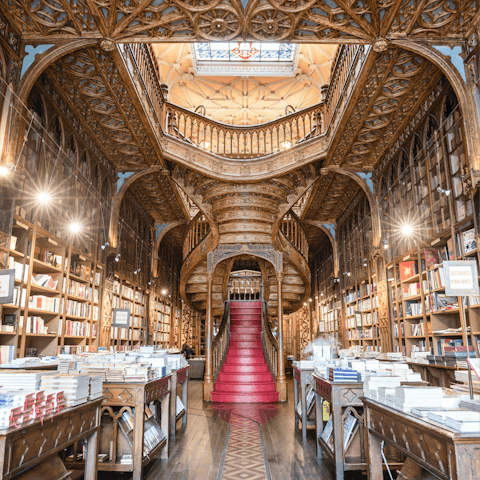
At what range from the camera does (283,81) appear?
Answer: 14352mm

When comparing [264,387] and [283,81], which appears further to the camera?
[283,81]

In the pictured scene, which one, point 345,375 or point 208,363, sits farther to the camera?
point 208,363

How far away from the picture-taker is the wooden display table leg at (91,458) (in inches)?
108

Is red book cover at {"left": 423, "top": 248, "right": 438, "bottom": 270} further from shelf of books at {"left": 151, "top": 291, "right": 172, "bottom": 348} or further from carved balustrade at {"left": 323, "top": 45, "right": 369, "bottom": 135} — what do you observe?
shelf of books at {"left": 151, "top": 291, "right": 172, "bottom": 348}

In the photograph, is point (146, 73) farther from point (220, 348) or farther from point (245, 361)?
point (245, 361)

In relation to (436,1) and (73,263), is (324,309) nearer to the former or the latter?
(73,263)

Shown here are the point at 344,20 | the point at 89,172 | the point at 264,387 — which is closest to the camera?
the point at 344,20

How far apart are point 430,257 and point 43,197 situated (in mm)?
5400

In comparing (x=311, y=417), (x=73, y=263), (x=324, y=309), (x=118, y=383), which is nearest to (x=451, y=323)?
(x=311, y=417)

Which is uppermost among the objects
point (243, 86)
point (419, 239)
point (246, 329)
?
point (243, 86)

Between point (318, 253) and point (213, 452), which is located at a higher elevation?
point (318, 253)

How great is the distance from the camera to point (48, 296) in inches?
236

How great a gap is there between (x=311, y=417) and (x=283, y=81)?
38.9ft

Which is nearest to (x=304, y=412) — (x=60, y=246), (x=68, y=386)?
(x=68, y=386)
